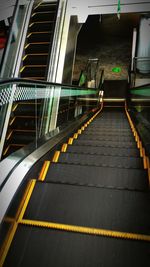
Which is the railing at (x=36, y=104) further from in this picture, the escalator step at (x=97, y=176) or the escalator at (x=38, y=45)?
the escalator at (x=38, y=45)

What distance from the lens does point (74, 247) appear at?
56.8 inches

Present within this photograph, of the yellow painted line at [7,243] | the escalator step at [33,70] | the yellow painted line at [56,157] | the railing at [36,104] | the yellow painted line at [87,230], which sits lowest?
the yellow painted line at [7,243]

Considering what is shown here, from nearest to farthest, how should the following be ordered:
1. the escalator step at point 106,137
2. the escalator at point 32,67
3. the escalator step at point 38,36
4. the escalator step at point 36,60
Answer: the escalator step at point 106,137 < the escalator at point 32,67 < the escalator step at point 36,60 < the escalator step at point 38,36

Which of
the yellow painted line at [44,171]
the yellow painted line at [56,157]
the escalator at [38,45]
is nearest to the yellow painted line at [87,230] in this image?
the yellow painted line at [44,171]

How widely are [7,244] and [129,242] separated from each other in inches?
32.8

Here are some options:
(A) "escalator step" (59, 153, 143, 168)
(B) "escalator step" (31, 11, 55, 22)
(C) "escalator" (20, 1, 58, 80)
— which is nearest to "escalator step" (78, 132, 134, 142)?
(A) "escalator step" (59, 153, 143, 168)

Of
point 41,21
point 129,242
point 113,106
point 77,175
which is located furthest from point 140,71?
point 129,242

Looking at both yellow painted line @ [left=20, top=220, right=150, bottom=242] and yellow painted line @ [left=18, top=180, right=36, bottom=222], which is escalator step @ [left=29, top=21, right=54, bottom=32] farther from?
yellow painted line @ [left=20, top=220, right=150, bottom=242]

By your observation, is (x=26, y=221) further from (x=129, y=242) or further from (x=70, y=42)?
(x=70, y=42)

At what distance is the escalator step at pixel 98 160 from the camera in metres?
2.61

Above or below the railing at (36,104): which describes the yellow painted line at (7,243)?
below

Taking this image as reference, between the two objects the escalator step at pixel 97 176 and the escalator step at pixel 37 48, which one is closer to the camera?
the escalator step at pixel 97 176

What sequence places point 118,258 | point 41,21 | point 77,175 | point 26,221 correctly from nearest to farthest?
point 118,258 < point 26,221 < point 77,175 < point 41,21

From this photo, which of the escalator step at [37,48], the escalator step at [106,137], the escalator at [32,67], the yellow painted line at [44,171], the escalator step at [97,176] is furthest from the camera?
the escalator step at [37,48]
